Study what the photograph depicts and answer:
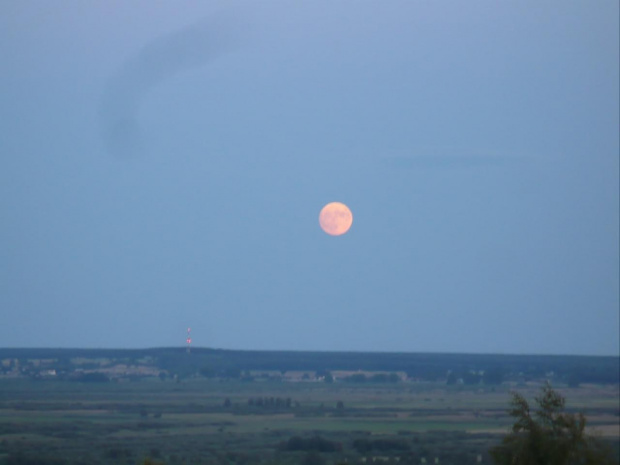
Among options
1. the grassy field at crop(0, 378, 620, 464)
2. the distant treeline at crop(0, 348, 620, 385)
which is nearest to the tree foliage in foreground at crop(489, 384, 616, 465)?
the grassy field at crop(0, 378, 620, 464)

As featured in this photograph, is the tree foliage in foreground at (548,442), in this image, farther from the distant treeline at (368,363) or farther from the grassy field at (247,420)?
the distant treeline at (368,363)

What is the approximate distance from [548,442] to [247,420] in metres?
48.0

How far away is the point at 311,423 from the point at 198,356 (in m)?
57.9

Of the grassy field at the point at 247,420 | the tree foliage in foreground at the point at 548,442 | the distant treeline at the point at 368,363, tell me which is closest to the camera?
the tree foliage in foreground at the point at 548,442

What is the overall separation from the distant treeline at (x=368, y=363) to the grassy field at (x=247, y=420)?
7.04 m

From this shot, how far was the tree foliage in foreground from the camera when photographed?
18.1 m

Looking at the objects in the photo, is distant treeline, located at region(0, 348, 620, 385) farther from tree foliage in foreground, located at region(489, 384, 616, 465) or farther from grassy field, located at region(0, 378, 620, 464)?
tree foliage in foreground, located at region(489, 384, 616, 465)

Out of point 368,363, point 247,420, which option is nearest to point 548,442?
point 247,420

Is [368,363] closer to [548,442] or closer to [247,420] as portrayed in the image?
[247,420]

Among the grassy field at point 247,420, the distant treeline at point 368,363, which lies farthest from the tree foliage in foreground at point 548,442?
the distant treeline at point 368,363

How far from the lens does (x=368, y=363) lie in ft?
442

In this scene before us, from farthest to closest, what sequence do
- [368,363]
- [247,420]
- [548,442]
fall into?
[368,363] → [247,420] → [548,442]

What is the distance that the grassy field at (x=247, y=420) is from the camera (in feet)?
136

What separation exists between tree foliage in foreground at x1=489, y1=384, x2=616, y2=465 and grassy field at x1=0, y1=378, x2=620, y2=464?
31.4ft
